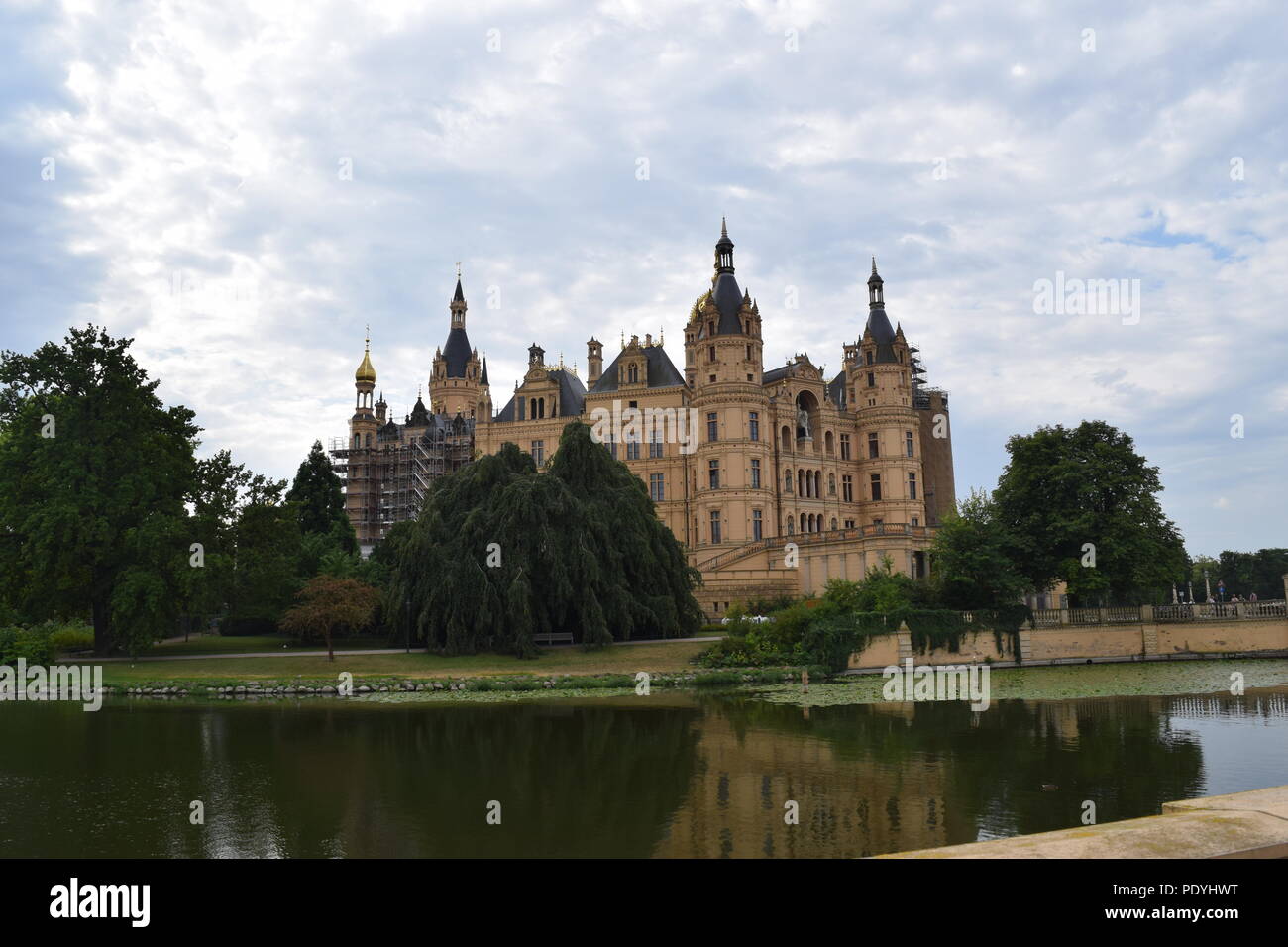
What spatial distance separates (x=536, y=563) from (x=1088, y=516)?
80.4ft

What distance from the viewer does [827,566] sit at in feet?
169

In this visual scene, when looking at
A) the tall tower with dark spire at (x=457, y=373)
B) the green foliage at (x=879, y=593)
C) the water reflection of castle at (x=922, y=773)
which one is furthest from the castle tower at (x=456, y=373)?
the water reflection of castle at (x=922, y=773)

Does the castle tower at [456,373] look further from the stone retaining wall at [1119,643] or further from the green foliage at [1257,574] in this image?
the green foliage at [1257,574]

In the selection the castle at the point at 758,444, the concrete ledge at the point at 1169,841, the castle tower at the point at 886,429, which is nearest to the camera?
the concrete ledge at the point at 1169,841

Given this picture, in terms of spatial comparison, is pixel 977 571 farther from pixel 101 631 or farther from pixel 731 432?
pixel 101 631

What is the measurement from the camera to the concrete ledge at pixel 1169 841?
15.9 ft

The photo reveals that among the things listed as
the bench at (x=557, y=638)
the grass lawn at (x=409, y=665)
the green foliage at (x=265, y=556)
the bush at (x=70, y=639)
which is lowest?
the grass lawn at (x=409, y=665)

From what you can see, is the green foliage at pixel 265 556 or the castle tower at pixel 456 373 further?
the castle tower at pixel 456 373

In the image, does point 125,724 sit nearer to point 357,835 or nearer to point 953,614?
point 357,835

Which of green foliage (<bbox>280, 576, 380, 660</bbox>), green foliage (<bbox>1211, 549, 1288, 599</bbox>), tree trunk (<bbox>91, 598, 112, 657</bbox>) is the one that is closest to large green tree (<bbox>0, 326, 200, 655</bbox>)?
tree trunk (<bbox>91, 598, 112, 657</bbox>)

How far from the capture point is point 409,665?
1419 inches

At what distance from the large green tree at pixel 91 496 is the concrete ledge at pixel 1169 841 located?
37415 millimetres

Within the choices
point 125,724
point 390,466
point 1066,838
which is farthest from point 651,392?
point 1066,838
